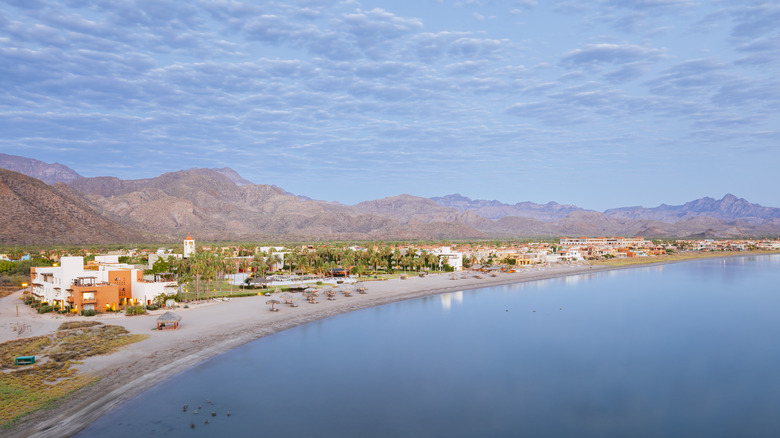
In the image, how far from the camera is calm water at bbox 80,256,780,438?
79.0 ft

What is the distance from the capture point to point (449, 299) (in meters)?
68.8

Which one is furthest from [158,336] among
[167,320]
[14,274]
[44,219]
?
[44,219]

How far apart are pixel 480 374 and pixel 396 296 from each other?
1278 inches

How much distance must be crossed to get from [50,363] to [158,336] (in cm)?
829

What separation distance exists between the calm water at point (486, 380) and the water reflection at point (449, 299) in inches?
170

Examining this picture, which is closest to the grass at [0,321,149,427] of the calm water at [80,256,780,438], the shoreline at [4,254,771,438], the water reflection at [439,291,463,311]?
the shoreline at [4,254,771,438]

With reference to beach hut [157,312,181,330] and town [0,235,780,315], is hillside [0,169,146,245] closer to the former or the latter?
town [0,235,780,315]

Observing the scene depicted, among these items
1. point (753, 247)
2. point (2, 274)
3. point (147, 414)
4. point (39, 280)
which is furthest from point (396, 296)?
point (753, 247)

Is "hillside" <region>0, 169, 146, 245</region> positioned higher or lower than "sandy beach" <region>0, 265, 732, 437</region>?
higher

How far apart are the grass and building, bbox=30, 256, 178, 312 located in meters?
5.34

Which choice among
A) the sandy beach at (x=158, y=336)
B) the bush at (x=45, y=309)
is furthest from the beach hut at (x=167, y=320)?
the bush at (x=45, y=309)

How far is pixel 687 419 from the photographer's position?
25547 mm

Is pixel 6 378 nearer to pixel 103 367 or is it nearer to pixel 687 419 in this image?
pixel 103 367

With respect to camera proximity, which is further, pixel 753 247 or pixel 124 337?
pixel 753 247
